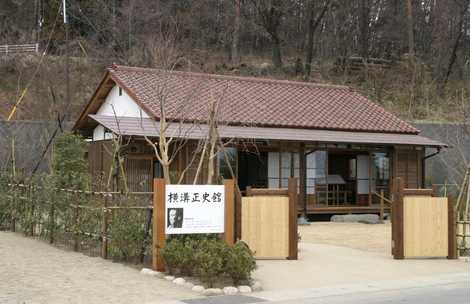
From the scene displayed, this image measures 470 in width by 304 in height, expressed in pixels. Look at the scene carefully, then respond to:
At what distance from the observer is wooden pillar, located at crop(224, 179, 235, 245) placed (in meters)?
12.1

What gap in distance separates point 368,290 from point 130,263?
4283 mm

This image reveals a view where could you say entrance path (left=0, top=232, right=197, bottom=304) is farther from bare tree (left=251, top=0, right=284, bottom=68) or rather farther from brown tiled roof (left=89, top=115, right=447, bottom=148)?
bare tree (left=251, top=0, right=284, bottom=68)

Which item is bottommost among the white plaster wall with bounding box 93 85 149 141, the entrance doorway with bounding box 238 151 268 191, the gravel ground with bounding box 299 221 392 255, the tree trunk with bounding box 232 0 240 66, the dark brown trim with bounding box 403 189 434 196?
the gravel ground with bounding box 299 221 392 255

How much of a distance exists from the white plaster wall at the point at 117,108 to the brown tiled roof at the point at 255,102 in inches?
20.7

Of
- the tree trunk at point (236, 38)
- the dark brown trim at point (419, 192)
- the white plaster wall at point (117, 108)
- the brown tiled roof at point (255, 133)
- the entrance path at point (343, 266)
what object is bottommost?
the entrance path at point (343, 266)

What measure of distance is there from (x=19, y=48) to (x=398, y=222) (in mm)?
32699

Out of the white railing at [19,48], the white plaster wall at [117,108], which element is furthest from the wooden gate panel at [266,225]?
the white railing at [19,48]

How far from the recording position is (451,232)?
14.3 m

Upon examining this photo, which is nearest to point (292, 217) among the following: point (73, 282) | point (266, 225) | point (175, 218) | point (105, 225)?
point (266, 225)

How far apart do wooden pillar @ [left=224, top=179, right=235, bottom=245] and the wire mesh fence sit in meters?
1.34

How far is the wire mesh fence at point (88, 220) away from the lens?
483 inches

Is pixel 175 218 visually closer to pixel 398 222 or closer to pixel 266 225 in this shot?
pixel 266 225

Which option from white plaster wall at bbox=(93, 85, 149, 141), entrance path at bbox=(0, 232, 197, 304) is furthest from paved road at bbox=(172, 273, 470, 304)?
white plaster wall at bbox=(93, 85, 149, 141)

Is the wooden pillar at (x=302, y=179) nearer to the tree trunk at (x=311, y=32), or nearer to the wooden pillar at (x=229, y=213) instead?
the wooden pillar at (x=229, y=213)
